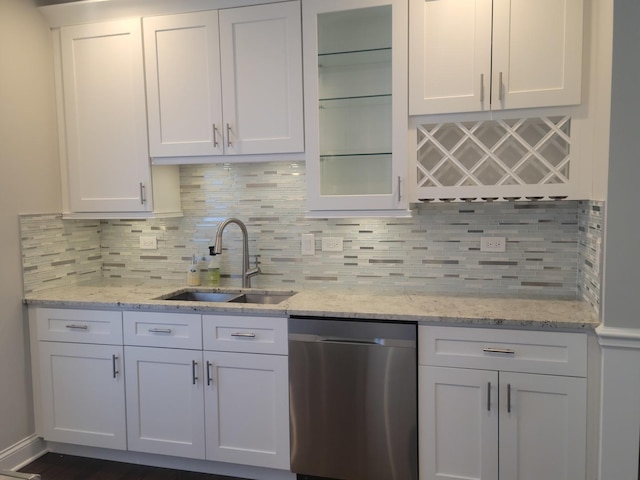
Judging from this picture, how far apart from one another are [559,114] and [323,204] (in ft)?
3.72

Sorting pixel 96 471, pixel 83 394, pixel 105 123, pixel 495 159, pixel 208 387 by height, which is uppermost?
pixel 105 123

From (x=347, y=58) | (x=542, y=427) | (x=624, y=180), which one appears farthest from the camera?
(x=347, y=58)

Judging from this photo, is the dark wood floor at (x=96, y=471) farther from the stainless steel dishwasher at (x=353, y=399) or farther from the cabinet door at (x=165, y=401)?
the stainless steel dishwasher at (x=353, y=399)

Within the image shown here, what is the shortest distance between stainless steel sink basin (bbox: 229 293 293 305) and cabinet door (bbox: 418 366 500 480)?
0.90 metres

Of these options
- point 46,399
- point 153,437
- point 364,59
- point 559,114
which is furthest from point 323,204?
point 46,399

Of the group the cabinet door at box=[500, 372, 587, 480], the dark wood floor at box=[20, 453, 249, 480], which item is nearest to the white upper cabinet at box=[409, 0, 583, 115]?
the cabinet door at box=[500, 372, 587, 480]

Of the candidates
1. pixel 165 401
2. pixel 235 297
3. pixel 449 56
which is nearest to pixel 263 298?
pixel 235 297

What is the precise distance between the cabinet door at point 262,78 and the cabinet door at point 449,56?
0.57 metres

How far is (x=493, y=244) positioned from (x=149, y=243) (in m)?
2.04

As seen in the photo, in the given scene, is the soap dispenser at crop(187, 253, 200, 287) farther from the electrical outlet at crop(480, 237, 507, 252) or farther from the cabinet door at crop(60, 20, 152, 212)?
the electrical outlet at crop(480, 237, 507, 252)

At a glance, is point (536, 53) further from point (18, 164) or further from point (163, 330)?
point (18, 164)

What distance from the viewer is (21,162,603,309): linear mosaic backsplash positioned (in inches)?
97.8

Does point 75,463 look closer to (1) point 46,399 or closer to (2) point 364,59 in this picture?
(1) point 46,399

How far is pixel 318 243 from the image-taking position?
280 centimetres
